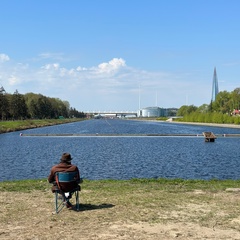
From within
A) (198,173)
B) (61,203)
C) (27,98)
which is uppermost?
(27,98)

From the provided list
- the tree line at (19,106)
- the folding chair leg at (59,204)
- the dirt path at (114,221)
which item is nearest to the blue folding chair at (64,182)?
the folding chair leg at (59,204)

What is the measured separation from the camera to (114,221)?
10.6 meters

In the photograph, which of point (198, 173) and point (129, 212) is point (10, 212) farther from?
point (198, 173)

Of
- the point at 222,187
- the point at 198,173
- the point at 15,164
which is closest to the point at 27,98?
the point at 15,164

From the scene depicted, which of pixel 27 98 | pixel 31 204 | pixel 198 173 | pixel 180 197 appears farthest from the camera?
pixel 27 98

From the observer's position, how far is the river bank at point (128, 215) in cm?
943

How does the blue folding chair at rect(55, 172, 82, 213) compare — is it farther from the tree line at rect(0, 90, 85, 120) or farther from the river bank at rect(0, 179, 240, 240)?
the tree line at rect(0, 90, 85, 120)

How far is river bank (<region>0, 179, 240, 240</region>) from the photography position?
9430 millimetres

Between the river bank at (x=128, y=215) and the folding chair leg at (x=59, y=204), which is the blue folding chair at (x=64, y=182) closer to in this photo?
the folding chair leg at (x=59, y=204)

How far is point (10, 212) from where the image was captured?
11.8 meters

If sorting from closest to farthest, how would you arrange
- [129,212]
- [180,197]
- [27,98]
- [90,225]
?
[90,225]
[129,212]
[180,197]
[27,98]

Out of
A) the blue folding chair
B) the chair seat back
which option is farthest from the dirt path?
the chair seat back

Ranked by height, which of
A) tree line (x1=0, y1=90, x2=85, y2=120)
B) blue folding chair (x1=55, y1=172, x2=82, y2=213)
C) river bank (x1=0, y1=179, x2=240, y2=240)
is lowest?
river bank (x1=0, y1=179, x2=240, y2=240)

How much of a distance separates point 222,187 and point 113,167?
1877cm
